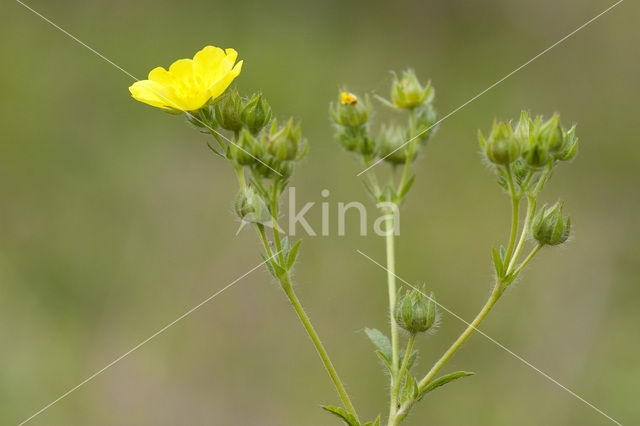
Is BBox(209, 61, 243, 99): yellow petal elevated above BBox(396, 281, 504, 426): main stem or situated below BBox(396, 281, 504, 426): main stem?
above

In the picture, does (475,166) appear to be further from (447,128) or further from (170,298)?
(170,298)

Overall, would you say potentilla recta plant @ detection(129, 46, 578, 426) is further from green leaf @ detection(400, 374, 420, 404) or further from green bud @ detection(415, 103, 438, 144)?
green bud @ detection(415, 103, 438, 144)

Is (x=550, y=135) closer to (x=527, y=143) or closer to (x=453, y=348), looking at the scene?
(x=527, y=143)

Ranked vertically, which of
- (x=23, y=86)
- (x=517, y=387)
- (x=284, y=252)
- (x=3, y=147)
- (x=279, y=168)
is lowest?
(x=517, y=387)

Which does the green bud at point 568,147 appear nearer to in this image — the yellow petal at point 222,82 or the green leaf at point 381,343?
the green leaf at point 381,343

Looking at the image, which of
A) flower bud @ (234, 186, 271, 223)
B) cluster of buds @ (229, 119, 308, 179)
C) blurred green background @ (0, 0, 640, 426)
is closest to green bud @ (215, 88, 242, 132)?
cluster of buds @ (229, 119, 308, 179)

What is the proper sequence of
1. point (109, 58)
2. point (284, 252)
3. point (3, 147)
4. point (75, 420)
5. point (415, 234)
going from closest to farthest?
1. point (284, 252)
2. point (75, 420)
3. point (415, 234)
4. point (3, 147)
5. point (109, 58)

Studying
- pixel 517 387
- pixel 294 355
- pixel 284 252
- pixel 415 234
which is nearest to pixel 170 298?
pixel 294 355

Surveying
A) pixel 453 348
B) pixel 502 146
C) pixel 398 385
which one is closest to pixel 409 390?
pixel 398 385
